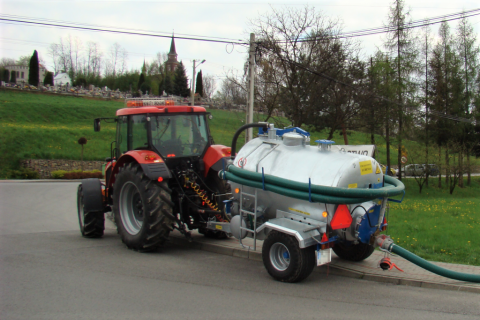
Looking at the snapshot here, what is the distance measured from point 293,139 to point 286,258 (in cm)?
191

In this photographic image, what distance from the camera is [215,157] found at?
8.59 meters

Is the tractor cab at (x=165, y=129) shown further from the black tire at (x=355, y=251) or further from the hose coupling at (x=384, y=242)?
the hose coupling at (x=384, y=242)

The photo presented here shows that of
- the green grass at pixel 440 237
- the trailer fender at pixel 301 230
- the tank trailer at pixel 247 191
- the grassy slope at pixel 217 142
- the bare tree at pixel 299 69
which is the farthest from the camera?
the bare tree at pixel 299 69

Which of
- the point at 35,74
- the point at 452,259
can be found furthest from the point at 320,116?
the point at 35,74

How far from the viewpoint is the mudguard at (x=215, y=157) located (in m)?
8.52

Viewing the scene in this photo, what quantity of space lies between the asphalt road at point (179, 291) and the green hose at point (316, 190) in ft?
4.31

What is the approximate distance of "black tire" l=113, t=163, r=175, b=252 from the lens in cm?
764

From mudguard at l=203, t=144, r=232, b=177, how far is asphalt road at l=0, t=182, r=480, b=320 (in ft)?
5.70

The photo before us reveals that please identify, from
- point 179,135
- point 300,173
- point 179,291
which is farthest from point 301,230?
point 179,135

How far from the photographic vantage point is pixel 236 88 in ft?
84.2

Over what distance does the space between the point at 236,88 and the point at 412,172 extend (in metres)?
16.8

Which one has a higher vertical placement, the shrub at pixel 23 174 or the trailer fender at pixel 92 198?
the trailer fender at pixel 92 198

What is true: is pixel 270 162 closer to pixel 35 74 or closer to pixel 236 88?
pixel 236 88

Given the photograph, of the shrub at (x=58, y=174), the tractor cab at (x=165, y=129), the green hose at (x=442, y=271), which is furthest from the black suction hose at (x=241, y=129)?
the shrub at (x=58, y=174)
